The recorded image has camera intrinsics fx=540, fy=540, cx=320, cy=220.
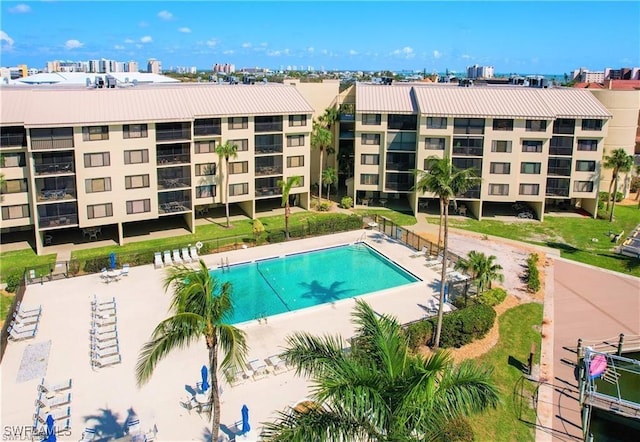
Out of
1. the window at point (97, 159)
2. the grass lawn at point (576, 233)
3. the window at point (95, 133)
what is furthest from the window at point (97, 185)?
the grass lawn at point (576, 233)

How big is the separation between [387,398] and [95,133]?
3309 cm

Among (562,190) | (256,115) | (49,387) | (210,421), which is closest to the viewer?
(210,421)

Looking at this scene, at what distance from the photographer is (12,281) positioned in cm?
3306

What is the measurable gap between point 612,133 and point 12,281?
173 feet

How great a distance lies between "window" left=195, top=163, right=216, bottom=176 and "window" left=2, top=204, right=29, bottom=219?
1302cm

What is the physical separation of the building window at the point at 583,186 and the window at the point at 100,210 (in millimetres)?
40572

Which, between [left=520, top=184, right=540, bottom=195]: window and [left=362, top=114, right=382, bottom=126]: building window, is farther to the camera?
[left=362, top=114, right=382, bottom=126]: building window

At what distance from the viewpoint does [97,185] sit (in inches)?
1569

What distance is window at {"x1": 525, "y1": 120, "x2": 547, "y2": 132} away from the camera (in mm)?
47719

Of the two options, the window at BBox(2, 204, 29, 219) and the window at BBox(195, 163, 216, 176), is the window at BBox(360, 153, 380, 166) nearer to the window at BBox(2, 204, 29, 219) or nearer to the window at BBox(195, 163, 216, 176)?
the window at BBox(195, 163, 216, 176)

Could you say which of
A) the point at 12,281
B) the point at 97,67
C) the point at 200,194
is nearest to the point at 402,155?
the point at 200,194

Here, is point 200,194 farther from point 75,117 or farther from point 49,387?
point 49,387

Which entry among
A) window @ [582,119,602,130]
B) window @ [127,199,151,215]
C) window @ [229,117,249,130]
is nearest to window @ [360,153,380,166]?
window @ [229,117,249,130]

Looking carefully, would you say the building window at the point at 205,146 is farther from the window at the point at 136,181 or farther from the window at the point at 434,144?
the window at the point at 434,144
